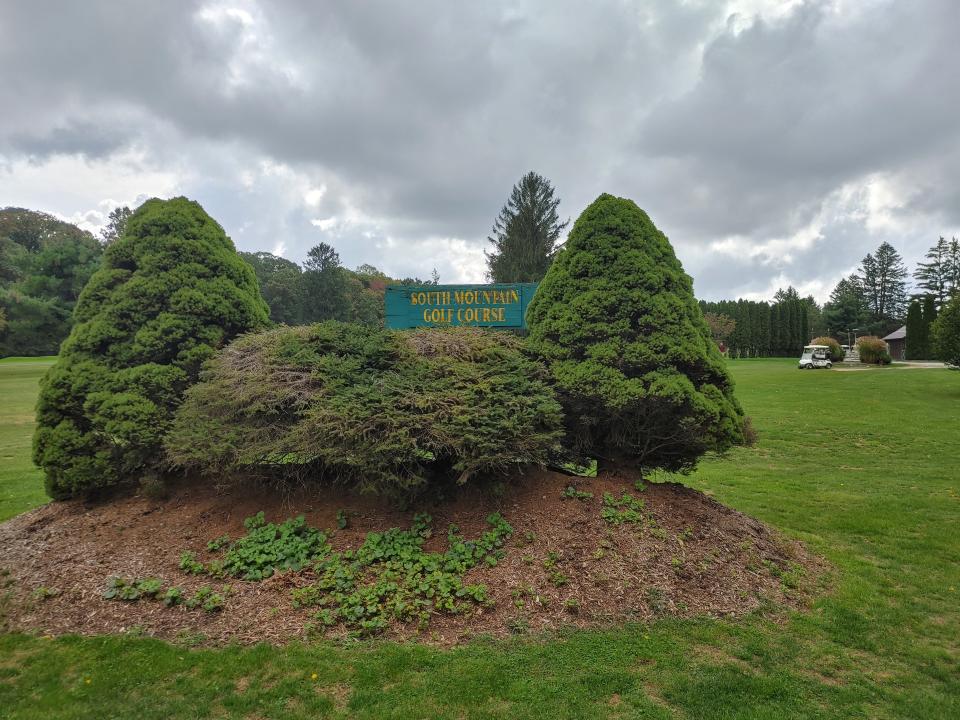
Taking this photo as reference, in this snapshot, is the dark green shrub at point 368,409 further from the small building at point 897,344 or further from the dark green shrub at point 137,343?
the small building at point 897,344

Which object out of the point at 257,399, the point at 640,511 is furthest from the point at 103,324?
the point at 640,511

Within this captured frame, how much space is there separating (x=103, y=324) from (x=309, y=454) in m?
3.27

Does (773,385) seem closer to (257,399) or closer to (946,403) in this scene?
(946,403)

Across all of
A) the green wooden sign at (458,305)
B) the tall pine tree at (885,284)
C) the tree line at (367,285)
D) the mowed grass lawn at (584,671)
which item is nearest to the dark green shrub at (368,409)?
the mowed grass lawn at (584,671)

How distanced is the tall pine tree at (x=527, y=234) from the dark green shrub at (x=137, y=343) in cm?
3186

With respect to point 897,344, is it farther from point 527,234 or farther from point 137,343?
point 137,343

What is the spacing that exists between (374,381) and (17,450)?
39.7 ft

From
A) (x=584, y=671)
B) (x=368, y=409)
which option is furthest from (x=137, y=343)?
(x=584, y=671)

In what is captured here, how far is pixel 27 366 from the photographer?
34.8 meters

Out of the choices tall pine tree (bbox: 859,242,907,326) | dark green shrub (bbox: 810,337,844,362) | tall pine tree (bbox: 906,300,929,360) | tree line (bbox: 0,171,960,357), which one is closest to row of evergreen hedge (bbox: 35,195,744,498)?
tree line (bbox: 0,171,960,357)

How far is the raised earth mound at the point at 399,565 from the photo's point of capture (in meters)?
3.60

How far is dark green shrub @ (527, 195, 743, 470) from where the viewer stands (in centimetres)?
472

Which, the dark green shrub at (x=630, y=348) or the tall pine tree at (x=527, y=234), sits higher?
the tall pine tree at (x=527, y=234)

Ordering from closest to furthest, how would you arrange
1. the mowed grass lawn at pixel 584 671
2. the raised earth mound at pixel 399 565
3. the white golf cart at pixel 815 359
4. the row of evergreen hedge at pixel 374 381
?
1. the mowed grass lawn at pixel 584 671
2. the raised earth mound at pixel 399 565
3. the row of evergreen hedge at pixel 374 381
4. the white golf cart at pixel 815 359
